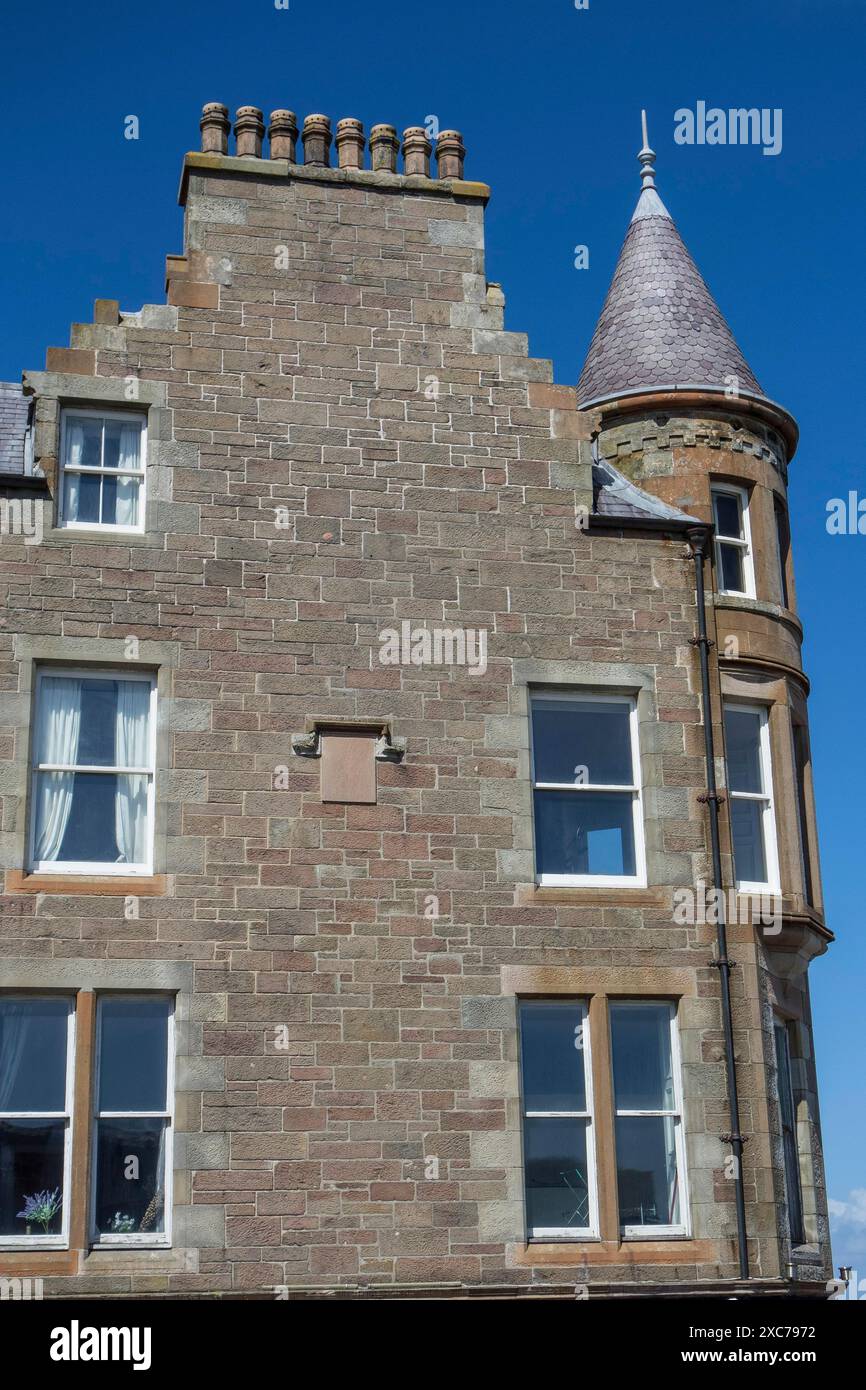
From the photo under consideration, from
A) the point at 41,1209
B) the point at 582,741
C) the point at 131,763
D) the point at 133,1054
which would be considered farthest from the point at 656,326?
the point at 41,1209

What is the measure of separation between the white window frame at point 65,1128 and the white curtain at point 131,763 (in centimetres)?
165

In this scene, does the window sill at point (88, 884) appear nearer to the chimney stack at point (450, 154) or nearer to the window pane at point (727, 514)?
the window pane at point (727, 514)

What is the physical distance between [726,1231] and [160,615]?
8.35m

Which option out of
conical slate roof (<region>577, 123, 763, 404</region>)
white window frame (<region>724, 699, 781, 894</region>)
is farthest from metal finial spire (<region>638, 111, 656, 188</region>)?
white window frame (<region>724, 699, 781, 894</region>)

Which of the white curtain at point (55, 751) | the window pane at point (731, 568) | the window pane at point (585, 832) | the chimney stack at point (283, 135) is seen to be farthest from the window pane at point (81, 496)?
the window pane at point (731, 568)

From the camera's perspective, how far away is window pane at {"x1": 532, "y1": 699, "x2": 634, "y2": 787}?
20.0 meters

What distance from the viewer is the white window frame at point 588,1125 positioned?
60.3ft

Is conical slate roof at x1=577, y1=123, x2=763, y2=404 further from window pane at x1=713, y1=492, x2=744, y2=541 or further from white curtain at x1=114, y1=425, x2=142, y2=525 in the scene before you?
white curtain at x1=114, y1=425, x2=142, y2=525

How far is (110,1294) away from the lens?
17.1 m

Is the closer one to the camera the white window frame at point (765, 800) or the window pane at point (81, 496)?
the window pane at point (81, 496)

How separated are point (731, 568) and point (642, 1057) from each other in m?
5.91
